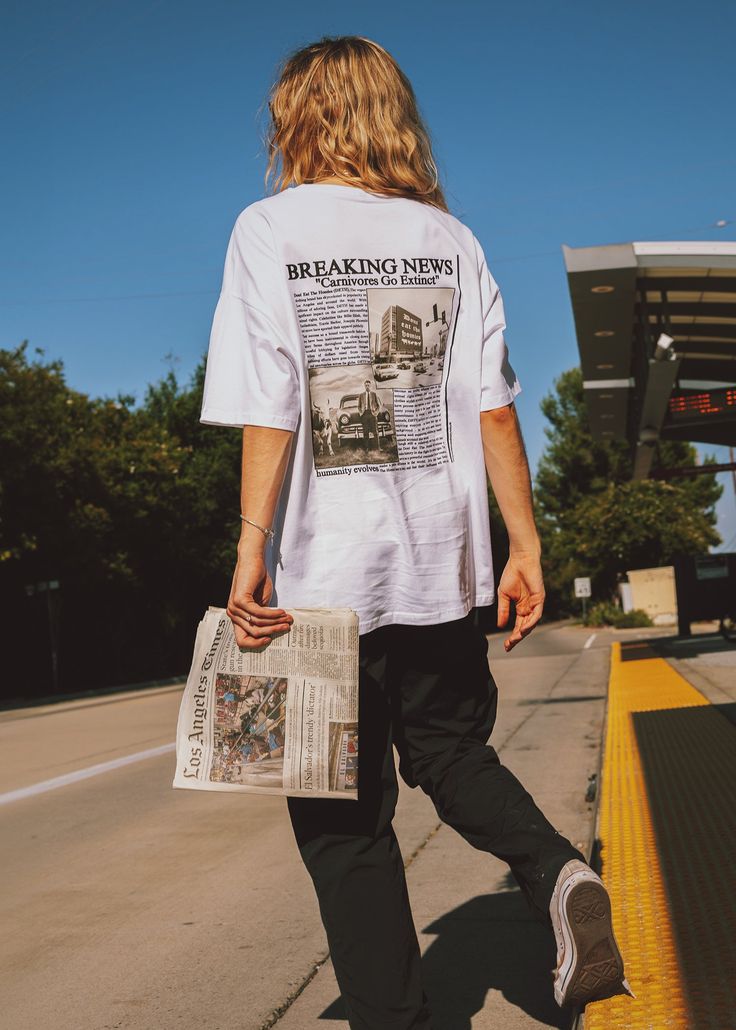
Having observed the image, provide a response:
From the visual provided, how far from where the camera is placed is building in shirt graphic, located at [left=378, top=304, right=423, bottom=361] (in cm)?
208

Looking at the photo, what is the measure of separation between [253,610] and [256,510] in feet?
0.62

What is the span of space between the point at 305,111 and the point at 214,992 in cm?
230

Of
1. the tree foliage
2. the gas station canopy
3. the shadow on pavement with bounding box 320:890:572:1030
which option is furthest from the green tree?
the shadow on pavement with bounding box 320:890:572:1030

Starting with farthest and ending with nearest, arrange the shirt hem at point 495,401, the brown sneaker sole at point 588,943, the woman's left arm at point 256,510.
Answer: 1. the shirt hem at point 495,401
2. the woman's left arm at point 256,510
3. the brown sneaker sole at point 588,943

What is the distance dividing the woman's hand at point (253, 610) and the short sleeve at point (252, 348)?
0.87 ft

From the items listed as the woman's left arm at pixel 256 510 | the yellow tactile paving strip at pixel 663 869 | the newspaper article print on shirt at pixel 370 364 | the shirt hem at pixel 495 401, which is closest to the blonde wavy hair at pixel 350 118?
the newspaper article print on shirt at pixel 370 364

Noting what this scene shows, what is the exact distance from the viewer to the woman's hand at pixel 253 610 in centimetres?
192

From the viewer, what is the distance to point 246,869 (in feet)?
14.7

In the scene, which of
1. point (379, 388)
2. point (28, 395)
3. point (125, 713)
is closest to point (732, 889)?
point (379, 388)

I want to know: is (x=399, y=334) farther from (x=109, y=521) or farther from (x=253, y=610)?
(x=109, y=521)

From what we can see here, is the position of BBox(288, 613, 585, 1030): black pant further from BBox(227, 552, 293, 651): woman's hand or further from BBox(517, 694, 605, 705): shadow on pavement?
BBox(517, 694, 605, 705): shadow on pavement

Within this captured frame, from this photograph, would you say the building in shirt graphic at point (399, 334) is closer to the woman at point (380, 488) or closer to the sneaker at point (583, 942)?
the woman at point (380, 488)

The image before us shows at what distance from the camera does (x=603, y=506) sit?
47375 mm

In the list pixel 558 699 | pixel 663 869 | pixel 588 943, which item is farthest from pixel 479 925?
pixel 558 699
